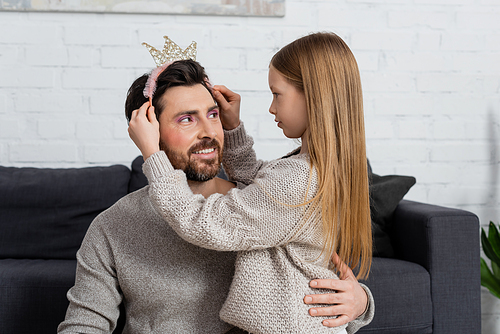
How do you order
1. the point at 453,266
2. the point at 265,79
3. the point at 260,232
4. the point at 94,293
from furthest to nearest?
the point at 265,79 < the point at 453,266 < the point at 94,293 < the point at 260,232

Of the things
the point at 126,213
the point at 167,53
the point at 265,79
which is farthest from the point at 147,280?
the point at 265,79

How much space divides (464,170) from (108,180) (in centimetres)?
196

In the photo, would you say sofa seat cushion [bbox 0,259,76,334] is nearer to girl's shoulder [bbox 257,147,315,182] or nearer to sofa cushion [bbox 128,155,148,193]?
sofa cushion [bbox 128,155,148,193]

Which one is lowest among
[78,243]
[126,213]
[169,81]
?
[78,243]

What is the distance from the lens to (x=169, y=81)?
1167 millimetres

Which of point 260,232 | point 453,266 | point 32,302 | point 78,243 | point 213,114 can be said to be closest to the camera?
point 260,232

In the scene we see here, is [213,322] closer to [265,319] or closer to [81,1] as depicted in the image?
[265,319]

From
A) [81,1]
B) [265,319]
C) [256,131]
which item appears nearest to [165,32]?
[81,1]

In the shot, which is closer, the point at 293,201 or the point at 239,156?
the point at 293,201

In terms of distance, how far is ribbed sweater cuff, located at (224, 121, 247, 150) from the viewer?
132 centimetres

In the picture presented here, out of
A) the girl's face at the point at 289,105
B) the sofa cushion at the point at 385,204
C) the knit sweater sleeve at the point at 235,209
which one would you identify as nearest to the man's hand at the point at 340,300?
the knit sweater sleeve at the point at 235,209

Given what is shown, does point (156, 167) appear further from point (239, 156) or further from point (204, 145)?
point (239, 156)

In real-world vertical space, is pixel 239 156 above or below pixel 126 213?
above

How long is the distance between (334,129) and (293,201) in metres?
0.21
